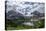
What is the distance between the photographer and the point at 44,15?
1304mm

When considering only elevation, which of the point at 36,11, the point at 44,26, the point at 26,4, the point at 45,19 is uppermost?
the point at 26,4

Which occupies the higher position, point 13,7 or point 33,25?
point 13,7

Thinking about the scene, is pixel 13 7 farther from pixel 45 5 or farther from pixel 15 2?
pixel 45 5

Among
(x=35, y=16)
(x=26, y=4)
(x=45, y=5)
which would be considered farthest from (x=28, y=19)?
(x=45, y=5)

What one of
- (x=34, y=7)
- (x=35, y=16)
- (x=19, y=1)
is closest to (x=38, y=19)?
(x=35, y=16)

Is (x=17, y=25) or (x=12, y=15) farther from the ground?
(x=12, y=15)

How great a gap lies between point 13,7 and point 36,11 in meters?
0.37

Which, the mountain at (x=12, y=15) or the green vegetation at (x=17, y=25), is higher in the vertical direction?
the mountain at (x=12, y=15)

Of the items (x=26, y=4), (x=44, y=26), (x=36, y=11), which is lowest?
(x=44, y=26)

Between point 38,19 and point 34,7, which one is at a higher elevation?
point 34,7

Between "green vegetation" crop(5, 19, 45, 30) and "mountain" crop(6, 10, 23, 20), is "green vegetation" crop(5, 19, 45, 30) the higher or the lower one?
the lower one

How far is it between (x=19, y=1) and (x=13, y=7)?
0.13 m

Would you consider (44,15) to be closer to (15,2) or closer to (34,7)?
(34,7)

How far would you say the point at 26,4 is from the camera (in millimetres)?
1259
